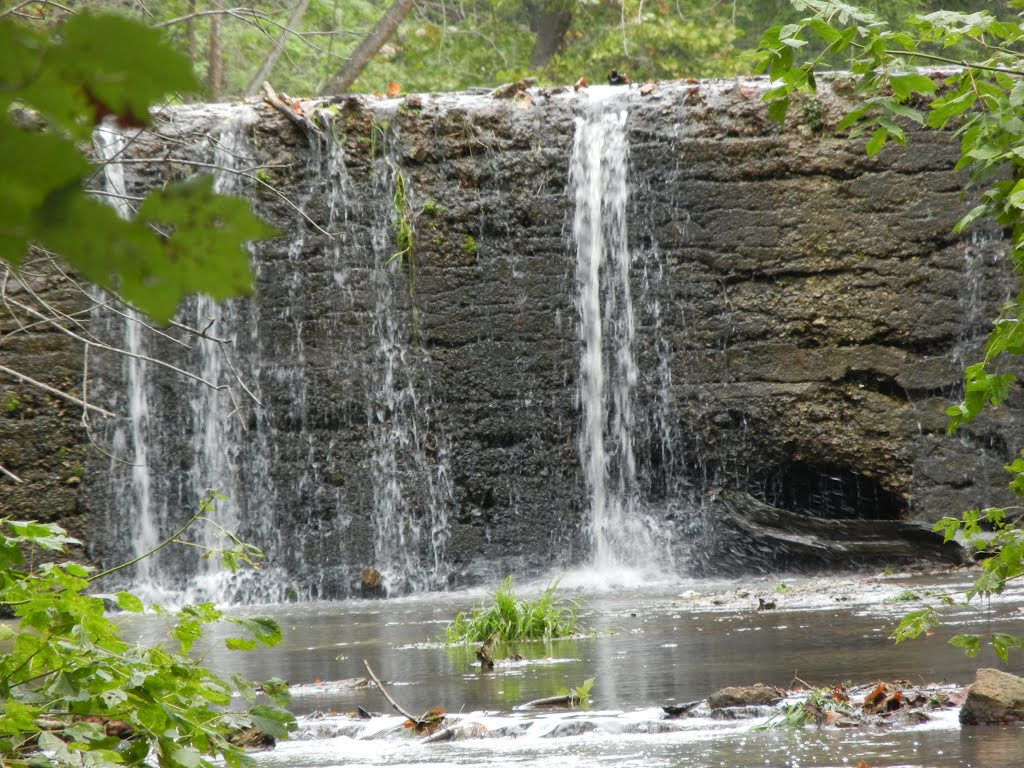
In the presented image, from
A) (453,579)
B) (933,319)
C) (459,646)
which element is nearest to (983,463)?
(933,319)

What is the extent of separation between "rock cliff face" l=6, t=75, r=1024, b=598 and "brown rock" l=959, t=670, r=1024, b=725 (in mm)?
6466

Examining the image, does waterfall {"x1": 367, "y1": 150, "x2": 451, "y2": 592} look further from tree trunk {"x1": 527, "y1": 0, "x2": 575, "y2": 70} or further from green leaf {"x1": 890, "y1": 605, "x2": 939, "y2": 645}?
tree trunk {"x1": 527, "y1": 0, "x2": 575, "y2": 70}

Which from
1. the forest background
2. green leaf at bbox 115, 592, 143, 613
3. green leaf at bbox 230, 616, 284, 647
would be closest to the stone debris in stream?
green leaf at bbox 230, 616, 284, 647

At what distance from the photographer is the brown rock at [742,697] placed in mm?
3025

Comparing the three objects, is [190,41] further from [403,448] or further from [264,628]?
[264,628]

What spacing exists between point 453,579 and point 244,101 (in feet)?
14.0

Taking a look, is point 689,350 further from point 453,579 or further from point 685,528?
point 453,579

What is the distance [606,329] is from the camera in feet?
31.1

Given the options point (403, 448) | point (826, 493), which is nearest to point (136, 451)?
point (403, 448)

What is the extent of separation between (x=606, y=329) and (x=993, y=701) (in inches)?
274

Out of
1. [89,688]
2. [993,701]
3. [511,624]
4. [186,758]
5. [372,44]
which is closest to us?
[186,758]

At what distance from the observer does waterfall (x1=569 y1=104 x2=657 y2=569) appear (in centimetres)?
936

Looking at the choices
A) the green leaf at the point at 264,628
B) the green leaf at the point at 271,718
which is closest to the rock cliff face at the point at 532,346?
the green leaf at the point at 264,628

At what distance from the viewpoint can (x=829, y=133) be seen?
9328 mm
